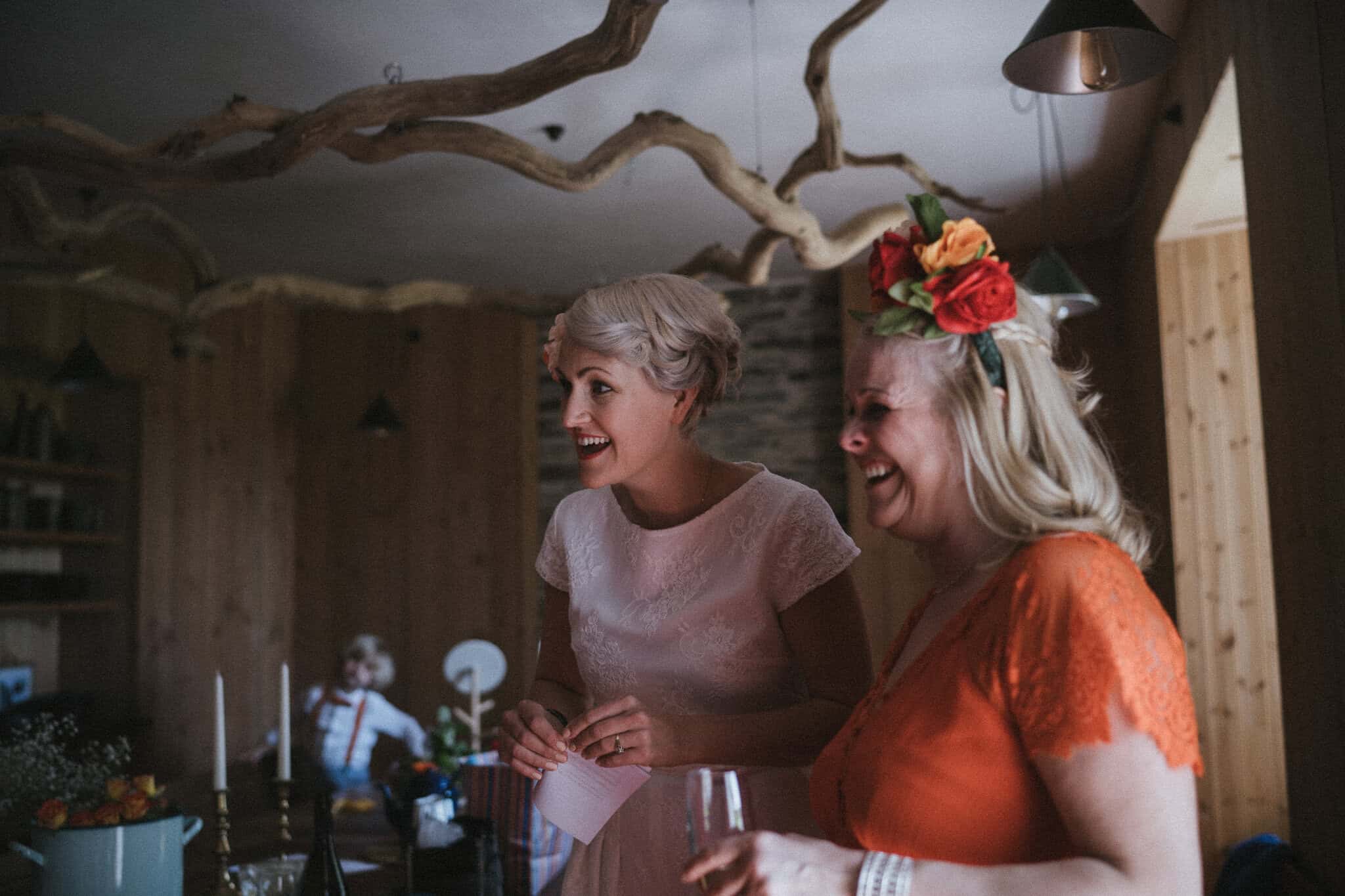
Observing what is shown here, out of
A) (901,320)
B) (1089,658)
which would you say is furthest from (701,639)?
(1089,658)

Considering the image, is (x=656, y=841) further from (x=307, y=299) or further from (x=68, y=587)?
(x=68, y=587)

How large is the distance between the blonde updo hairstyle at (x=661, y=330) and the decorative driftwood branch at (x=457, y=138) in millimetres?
1386

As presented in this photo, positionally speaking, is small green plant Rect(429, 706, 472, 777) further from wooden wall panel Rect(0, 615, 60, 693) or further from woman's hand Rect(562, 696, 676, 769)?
wooden wall panel Rect(0, 615, 60, 693)

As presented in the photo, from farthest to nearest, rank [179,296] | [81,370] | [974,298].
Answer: [81,370]
[179,296]
[974,298]

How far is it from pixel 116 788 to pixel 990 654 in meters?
1.44

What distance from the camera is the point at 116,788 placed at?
175 centimetres

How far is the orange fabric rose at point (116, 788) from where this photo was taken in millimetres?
1751

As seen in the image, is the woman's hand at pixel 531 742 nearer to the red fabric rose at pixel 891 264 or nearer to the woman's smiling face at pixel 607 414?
the woman's smiling face at pixel 607 414

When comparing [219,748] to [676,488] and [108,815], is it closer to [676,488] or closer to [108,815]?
[108,815]

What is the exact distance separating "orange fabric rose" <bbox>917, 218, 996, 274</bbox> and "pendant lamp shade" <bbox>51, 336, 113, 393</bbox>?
191 inches

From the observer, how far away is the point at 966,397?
3.60 ft

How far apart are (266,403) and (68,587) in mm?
1896

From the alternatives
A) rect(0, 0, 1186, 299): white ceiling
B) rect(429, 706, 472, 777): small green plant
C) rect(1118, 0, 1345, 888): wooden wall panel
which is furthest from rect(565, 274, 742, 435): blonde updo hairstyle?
rect(0, 0, 1186, 299): white ceiling

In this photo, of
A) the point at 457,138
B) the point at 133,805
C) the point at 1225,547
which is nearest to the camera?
the point at 133,805
